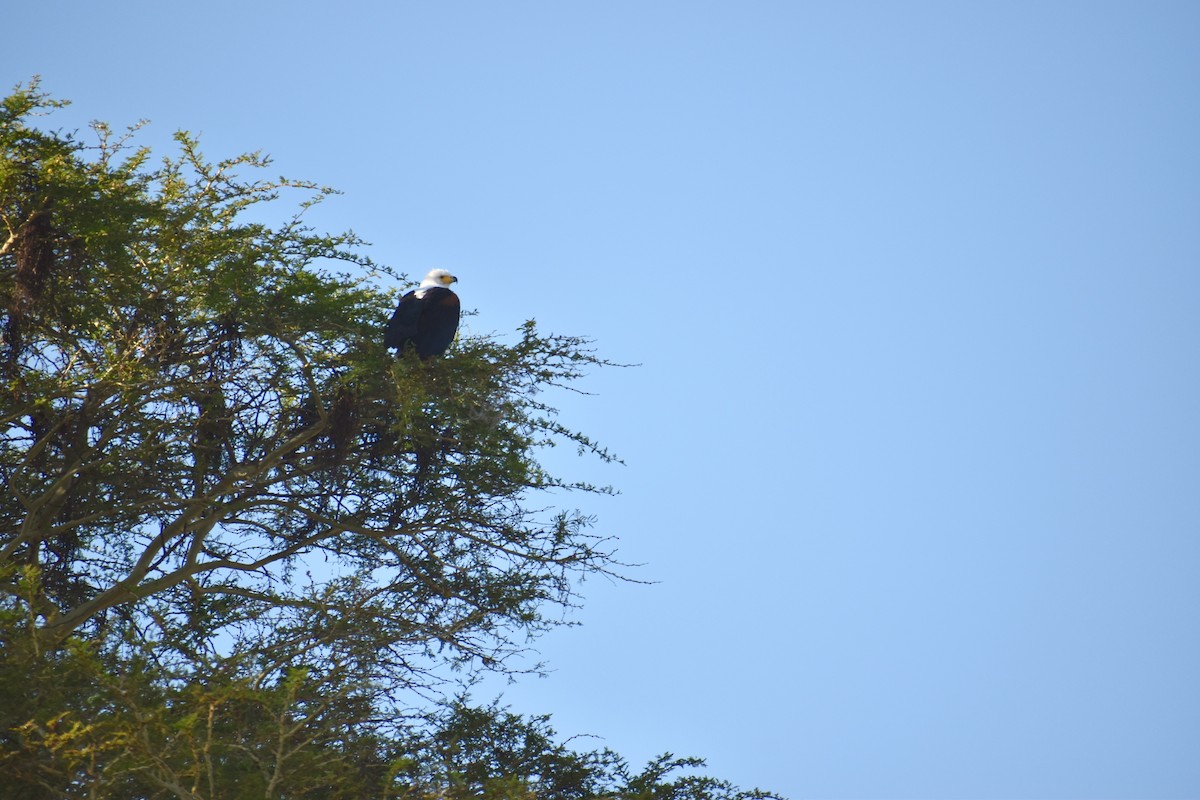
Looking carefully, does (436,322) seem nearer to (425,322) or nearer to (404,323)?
(425,322)

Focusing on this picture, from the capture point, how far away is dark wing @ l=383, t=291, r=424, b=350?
29.7ft

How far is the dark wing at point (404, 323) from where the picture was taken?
29.7 ft

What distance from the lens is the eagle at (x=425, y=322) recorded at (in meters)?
9.06

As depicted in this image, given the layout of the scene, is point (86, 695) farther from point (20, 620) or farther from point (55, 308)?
point (55, 308)

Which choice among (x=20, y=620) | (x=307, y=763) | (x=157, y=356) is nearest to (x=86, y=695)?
(x=20, y=620)

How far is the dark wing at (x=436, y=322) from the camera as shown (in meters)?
9.15

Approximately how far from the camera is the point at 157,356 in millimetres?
8695

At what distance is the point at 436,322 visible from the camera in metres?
9.27

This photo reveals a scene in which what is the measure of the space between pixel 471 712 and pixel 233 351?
2.71 metres

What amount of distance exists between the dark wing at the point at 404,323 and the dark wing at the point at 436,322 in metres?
0.02

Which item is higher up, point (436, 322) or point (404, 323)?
point (436, 322)

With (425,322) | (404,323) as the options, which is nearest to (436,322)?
(425,322)

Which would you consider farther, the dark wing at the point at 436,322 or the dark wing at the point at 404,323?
the dark wing at the point at 436,322

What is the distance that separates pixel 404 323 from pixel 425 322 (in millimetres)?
163
